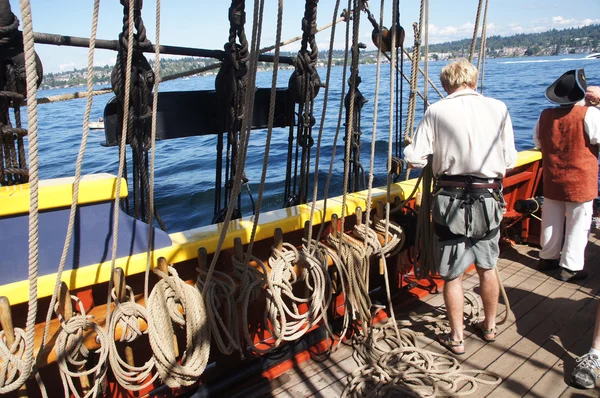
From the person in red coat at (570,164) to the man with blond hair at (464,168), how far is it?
3.50 feet

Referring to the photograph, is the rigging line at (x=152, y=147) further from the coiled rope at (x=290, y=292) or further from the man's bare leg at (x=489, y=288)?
the man's bare leg at (x=489, y=288)

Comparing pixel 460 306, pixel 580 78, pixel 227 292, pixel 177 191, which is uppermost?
pixel 580 78

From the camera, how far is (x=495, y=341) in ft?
8.45

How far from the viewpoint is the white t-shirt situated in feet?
7.01

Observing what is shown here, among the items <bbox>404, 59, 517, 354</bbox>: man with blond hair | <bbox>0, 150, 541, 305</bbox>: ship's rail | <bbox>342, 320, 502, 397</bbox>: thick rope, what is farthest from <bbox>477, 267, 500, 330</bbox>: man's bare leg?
<bbox>0, 150, 541, 305</bbox>: ship's rail

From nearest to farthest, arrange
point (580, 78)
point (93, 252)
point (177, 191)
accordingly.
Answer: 1. point (93, 252)
2. point (580, 78)
3. point (177, 191)

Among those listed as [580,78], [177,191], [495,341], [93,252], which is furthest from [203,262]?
[177,191]

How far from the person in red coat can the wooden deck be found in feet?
0.93

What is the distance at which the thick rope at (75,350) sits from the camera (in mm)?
1730

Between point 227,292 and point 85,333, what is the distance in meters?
0.59

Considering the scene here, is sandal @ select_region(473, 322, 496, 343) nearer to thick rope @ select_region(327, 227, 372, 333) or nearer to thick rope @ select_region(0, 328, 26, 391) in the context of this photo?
thick rope @ select_region(327, 227, 372, 333)

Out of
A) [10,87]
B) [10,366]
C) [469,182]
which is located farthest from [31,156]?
[469,182]

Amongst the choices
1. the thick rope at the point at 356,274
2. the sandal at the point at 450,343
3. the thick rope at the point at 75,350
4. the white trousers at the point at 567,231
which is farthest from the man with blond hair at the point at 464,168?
the thick rope at the point at 75,350

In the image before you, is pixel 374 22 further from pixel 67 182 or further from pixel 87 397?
pixel 87 397
